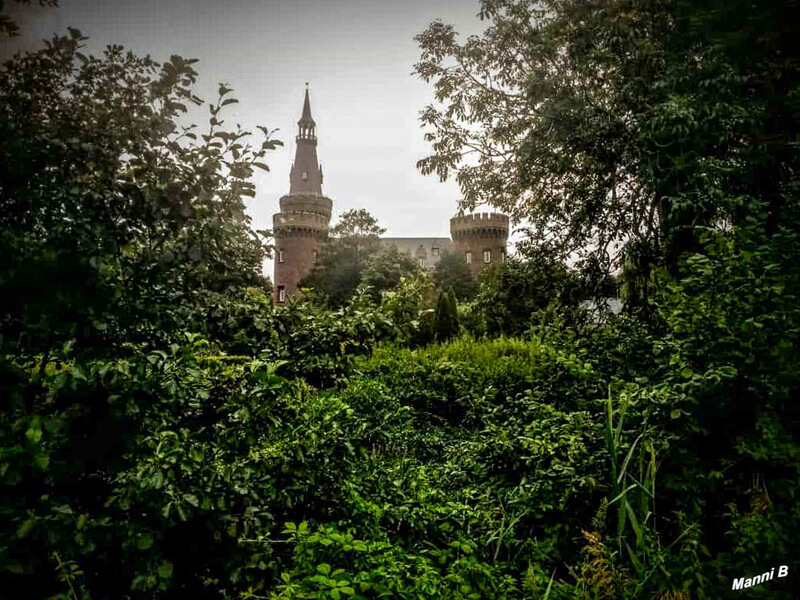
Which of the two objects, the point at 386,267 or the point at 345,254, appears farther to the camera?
the point at 345,254

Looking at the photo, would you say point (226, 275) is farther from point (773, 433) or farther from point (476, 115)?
point (476, 115)

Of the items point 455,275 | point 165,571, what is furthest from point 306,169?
point 165,571

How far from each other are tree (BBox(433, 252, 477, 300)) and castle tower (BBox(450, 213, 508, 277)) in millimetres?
9335

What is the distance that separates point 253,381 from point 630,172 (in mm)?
6945

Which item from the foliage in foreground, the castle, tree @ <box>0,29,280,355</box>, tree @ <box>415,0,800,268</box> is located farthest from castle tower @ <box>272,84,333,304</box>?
tree @ <box>0,29,280,355</box>


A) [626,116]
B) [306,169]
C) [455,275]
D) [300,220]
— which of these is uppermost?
[306,169]

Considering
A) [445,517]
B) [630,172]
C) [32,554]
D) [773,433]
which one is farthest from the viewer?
[630,172]

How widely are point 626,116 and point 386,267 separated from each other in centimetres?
2646

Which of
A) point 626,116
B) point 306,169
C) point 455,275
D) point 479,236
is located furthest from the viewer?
point 479,236

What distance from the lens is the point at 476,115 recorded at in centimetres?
1092

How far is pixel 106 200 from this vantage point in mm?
2176

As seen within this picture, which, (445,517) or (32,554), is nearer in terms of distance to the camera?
(32,554)

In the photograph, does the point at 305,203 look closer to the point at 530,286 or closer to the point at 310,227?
the point at 310,227

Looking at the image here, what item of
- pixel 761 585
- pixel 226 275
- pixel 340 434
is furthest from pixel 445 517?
pixel 226 275
